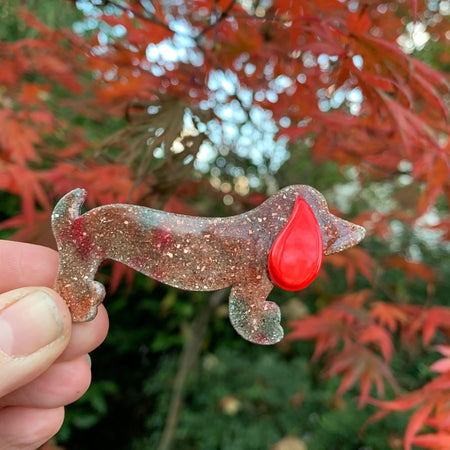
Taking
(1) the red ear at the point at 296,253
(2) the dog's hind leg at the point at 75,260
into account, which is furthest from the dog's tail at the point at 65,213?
(1) the red ear at the point at 296,253

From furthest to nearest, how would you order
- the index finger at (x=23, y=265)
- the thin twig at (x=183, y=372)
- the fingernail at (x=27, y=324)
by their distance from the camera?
the thin twig at (x=183, y=372) → the index finger at (x=23, y=265) → the fingernail at (x=27, y=324)

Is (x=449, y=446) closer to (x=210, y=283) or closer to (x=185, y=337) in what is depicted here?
(x=210, y=283)

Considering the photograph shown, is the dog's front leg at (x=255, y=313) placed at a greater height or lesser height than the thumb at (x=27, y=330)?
greater

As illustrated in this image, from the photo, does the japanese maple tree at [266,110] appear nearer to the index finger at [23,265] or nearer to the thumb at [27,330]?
the index finger at [23,265]

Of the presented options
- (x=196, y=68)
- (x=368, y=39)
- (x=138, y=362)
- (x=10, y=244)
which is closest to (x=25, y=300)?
(x=10, y=244)

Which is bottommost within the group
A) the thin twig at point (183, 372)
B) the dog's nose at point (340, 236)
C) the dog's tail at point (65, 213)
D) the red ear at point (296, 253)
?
the thin twig at point (183, 372)

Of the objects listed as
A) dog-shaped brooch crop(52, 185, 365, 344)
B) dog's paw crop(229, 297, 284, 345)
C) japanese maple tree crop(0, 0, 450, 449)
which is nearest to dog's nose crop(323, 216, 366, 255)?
dog-shaped brooch crop(52, 185, 365, 344)

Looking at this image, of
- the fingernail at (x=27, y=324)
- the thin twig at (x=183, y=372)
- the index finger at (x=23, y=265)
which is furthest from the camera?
the thin twig at (x=183, y=372)

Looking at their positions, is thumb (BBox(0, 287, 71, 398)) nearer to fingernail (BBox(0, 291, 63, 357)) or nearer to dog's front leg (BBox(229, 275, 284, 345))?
Result: fingernail (BBox(0, 291, 63, 357))
